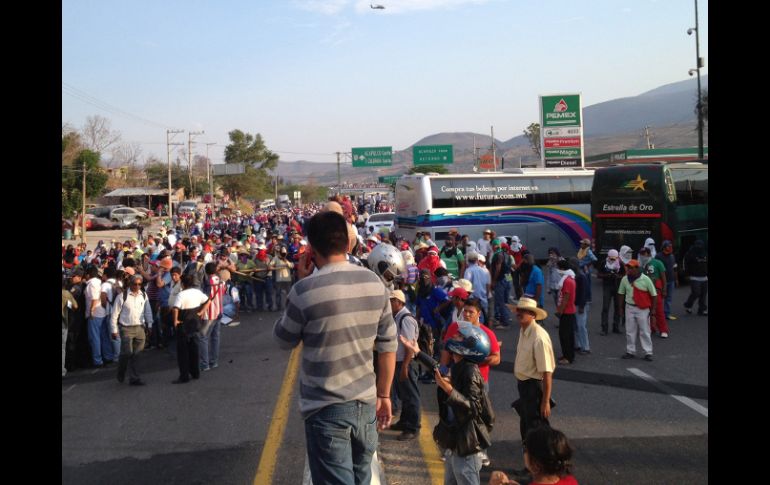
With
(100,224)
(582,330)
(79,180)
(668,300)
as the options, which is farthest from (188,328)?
(100,224)

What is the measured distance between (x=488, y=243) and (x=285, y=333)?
1436cm

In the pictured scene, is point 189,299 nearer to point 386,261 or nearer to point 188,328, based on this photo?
point 188,328

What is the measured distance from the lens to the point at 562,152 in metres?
34.0

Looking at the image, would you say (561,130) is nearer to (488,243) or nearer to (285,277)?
(488,243)

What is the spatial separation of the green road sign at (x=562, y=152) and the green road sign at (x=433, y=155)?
63.3ft

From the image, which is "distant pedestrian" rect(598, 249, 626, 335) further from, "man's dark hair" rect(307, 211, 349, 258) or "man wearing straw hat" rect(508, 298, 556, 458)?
"man's dark hair" rect(307, 211, 349, 258)

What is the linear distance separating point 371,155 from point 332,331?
170ft

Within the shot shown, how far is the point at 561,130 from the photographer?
3381 centimetres

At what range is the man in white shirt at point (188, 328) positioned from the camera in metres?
9.31

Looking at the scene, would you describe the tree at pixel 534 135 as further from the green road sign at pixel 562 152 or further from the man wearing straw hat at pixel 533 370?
the man wearing straw hat at pixel 533 370

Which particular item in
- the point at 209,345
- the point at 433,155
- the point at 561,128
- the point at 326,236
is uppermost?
the point at 433,155

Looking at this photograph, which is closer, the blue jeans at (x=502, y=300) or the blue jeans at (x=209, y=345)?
the blue jeans at (x=209, y=345)

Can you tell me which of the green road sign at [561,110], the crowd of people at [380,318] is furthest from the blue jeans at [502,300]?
the green road sign at [561,110]
